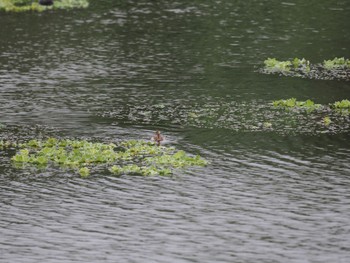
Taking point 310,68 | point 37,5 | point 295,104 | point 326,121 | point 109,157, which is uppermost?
point 37,5

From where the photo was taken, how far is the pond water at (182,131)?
99.9 feet

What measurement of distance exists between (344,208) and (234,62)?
91.7ft

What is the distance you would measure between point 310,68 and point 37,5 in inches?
1407

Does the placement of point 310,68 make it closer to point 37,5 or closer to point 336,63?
point 336,63

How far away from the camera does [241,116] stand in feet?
152

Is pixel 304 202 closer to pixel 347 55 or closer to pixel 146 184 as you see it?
pixel 146 184

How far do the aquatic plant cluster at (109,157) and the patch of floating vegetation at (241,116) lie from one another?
4.89 meters

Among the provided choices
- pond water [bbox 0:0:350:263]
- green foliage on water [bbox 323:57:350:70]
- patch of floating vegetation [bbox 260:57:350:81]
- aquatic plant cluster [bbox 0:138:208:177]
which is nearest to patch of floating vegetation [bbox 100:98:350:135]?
pond water [bbox 0:0:350:263]

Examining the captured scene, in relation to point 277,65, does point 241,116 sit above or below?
below

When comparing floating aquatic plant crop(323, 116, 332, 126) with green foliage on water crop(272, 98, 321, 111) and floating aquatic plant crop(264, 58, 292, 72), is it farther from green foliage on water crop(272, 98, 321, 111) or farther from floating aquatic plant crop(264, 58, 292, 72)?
floating aquatic plant crop(264, 58, 292, 72)

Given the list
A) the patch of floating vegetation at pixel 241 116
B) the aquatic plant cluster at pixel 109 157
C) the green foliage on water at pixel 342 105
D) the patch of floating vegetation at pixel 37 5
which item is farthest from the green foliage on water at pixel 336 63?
the patch of floating vegetation at pixel 37 5

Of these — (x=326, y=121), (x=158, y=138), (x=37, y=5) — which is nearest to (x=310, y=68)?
(x=326, y=121)

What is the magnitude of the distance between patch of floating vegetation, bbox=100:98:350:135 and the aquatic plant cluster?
192 inches

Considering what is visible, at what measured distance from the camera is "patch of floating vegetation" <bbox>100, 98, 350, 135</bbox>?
145 feet
